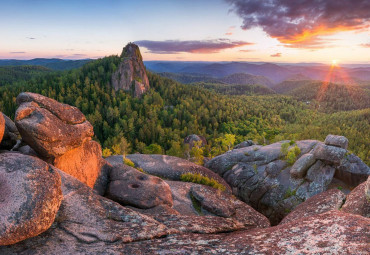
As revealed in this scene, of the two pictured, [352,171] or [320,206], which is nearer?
[320,206]

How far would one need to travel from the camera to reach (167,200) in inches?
767

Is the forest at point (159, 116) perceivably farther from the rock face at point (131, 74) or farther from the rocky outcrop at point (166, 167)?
the rocky outcrop at point (166, 167)

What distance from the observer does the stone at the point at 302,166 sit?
113ft

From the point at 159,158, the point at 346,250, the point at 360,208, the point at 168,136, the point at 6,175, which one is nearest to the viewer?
the point at 346,250

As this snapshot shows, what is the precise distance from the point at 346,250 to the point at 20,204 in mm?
11331

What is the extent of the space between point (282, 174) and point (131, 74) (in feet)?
413

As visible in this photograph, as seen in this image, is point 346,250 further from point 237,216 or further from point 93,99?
point 93,99

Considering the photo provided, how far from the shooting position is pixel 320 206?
49.2ft

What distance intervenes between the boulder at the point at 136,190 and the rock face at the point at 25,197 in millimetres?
9276

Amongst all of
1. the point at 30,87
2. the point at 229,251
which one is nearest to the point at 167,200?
the point at 229,251

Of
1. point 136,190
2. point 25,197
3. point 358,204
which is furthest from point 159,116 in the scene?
point 25,197

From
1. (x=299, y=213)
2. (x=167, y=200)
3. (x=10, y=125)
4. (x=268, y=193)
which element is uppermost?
(x=10, y=125)

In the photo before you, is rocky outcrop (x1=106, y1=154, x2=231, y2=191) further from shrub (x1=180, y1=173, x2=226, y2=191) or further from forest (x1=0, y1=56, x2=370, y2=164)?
forest (x1=0, y1=56, x2=370, y2=164)

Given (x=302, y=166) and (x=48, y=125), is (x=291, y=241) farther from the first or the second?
(x=302, y=166)
